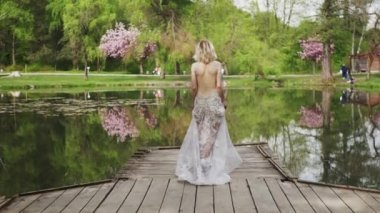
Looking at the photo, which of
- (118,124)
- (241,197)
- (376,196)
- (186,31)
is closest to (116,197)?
(241,197)

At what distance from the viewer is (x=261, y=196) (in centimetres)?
701

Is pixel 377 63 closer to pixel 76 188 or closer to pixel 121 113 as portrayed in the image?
pixel 121 113

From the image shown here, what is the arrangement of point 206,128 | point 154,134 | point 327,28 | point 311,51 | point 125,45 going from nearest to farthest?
point 206,128 < point 154,134 < point 327,28 < point 311,51 < point 125,45

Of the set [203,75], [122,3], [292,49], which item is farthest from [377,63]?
[203,75]

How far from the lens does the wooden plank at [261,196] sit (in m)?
6.41

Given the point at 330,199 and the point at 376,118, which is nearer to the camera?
the point at 330,199

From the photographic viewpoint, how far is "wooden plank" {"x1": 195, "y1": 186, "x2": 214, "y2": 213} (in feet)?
21.0

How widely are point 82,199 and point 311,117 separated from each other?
1469 centimetres

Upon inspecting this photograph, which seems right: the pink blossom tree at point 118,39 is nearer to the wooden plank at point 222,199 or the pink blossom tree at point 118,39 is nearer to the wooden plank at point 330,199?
the wooden plank at point 222,199

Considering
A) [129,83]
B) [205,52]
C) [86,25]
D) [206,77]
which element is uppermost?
[86,25]

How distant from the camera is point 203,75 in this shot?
8.16 m

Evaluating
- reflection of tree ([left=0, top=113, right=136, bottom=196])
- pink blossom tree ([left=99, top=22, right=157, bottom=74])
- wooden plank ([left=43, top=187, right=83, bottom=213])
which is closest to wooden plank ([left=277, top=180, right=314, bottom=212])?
wooden plank ([left=43, top=187, right=83, bottom=213])

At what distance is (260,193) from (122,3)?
38668mm

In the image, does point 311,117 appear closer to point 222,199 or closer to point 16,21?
point 222,199
